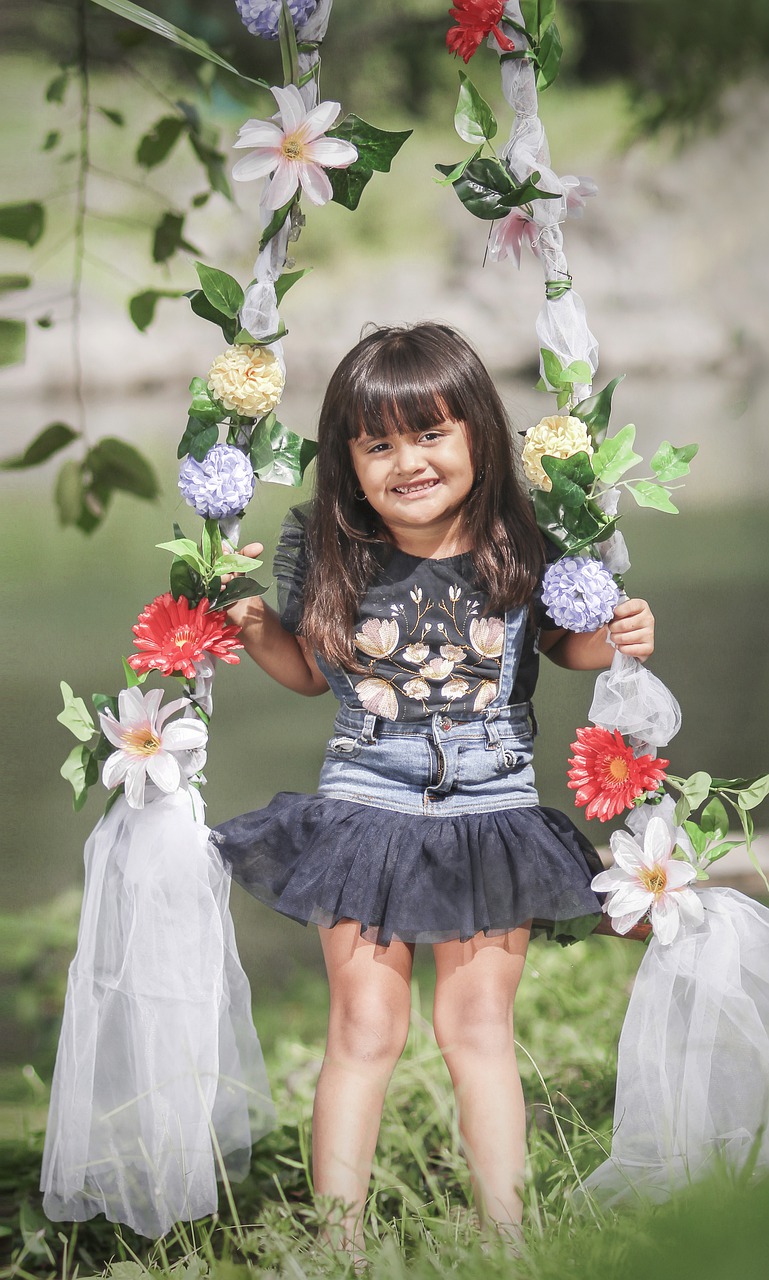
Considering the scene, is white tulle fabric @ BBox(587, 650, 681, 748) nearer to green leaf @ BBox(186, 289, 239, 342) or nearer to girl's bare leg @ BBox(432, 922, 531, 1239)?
girl's bare leg @ BBox(432, 922, 531, 1239)

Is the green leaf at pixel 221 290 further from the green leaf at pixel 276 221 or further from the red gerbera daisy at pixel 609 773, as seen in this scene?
the red gerbera daisy at pixel 609 773

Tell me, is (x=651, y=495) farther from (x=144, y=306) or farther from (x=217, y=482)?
(x=144, y=306)

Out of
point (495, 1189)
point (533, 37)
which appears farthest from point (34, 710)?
point (533, 37)

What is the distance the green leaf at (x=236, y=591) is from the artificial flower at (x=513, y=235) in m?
0.40

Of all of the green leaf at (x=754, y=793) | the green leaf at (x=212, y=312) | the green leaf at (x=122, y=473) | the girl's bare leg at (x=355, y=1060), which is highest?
the green leaf at (x=212, y=312)

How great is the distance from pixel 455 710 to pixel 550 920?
0.22 meters

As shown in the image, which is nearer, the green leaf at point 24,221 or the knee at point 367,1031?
the knee at point 367,1031

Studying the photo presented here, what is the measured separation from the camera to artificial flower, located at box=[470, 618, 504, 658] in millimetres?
1221

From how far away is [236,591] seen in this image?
3.88 feet

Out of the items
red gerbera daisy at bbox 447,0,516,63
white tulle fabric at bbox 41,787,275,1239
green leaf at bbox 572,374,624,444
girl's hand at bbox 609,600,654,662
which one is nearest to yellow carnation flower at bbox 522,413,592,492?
green leaf at bbox 572,374,624,444

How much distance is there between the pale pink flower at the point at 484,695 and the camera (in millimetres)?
1210

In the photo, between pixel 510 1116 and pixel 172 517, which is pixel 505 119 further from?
pixel 510 1116

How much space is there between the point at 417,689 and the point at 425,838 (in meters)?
0.15

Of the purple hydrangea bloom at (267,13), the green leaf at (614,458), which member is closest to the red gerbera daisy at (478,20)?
the purple hydrangea bloom at (267,13)
